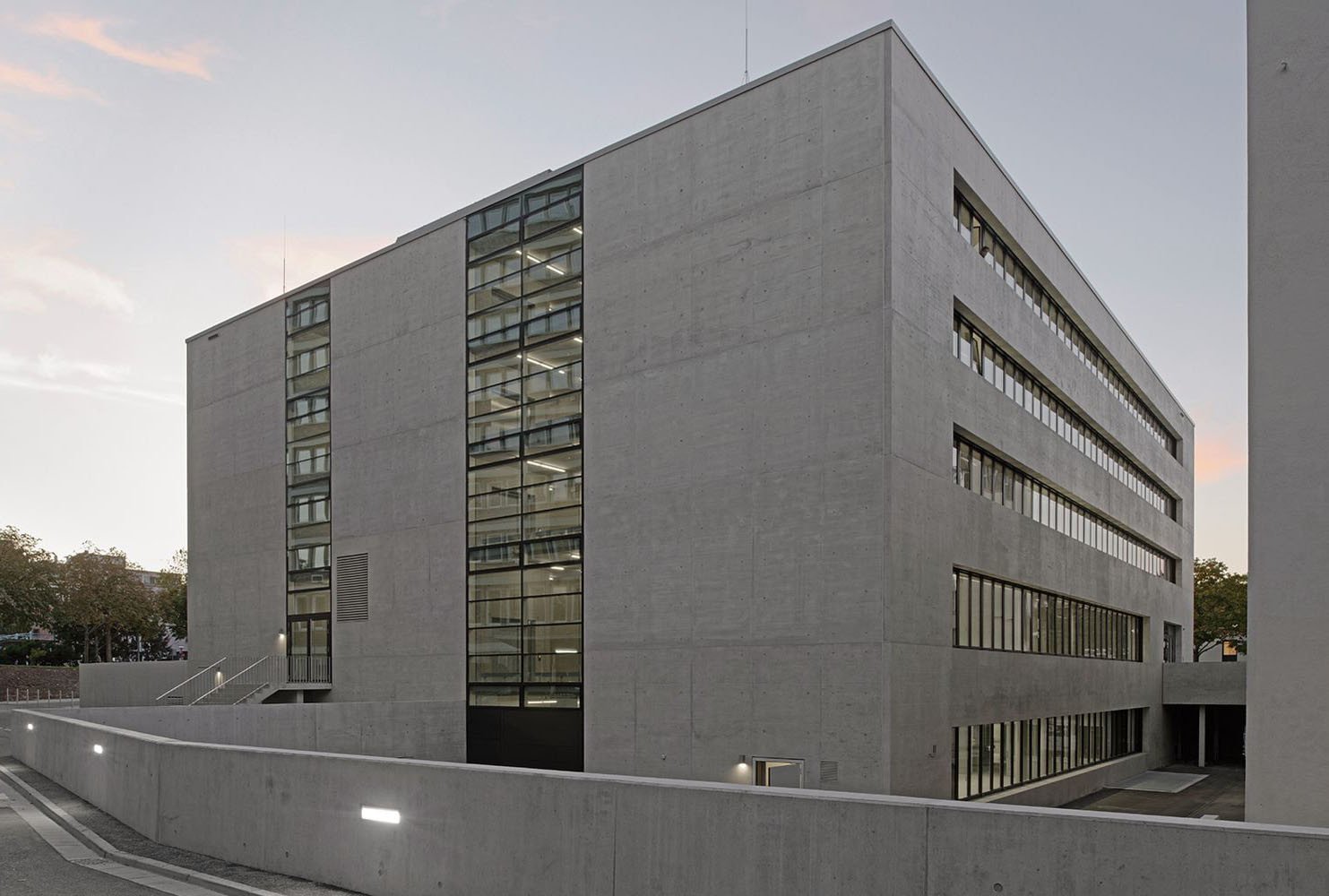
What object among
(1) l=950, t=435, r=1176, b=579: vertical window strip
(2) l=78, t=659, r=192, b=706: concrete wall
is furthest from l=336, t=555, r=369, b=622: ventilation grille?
(1) l=950, t=435, r=1176, b=579: vertical window strip

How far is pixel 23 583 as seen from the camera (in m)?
79.2

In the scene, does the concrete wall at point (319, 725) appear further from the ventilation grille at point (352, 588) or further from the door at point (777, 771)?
the door at point (777, 771)

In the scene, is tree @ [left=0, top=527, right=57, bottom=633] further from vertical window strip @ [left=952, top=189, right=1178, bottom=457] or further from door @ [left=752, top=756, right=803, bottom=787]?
vertical window strip @ [left=952, top=189, right=1178, bottom=457]

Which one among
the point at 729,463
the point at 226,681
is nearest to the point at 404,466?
the point at 226,681

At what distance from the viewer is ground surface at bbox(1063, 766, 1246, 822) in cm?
3228

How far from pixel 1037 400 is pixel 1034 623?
670 centimetres

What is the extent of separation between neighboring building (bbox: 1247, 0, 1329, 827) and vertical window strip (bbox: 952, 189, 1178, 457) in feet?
46.8

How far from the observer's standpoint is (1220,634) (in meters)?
82.3

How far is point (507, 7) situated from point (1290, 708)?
82.9 feet

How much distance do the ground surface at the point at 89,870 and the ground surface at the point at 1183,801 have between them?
24248mm

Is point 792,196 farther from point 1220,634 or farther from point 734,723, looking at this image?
point 1220,634

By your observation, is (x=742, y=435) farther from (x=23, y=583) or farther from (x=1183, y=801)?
(x=23, y=583)

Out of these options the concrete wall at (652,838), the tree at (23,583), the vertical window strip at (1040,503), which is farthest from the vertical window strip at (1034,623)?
the tree at (23,583)

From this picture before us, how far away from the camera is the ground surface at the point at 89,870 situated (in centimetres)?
1184
